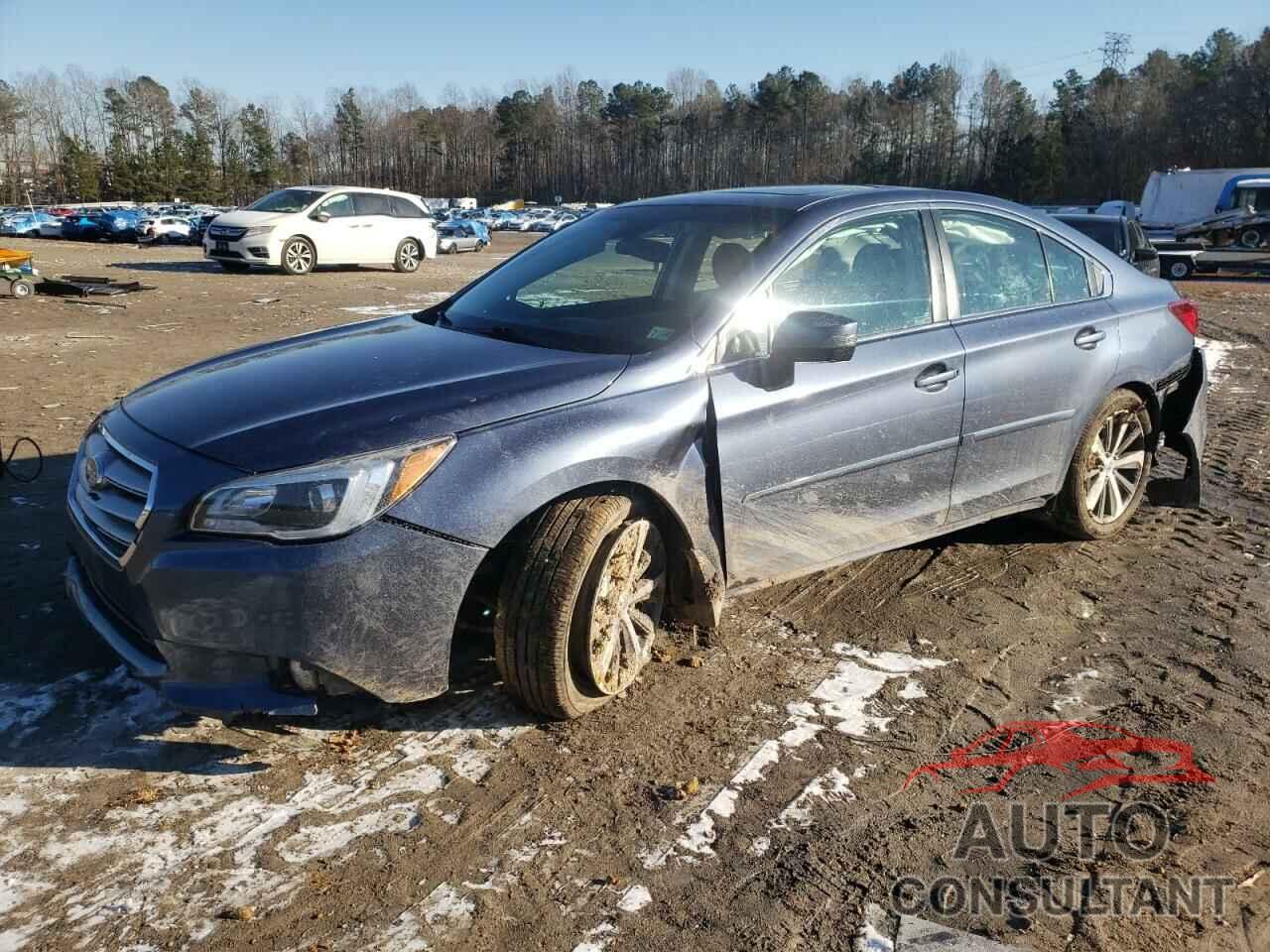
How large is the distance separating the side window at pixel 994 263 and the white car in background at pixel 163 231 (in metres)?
39.1

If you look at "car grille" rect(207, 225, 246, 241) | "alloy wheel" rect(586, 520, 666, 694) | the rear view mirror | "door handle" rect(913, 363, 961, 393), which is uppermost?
the rear view mirror

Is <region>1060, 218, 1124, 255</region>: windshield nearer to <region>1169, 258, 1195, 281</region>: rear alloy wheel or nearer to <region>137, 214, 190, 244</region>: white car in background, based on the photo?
<region>1169, 258, 1195, 281</region>: rear alloy wheel

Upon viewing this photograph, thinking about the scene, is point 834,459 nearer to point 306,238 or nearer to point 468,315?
point 468,315

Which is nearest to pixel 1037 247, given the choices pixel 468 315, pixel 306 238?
pixel 468 315

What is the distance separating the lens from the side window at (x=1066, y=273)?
4.59 meters

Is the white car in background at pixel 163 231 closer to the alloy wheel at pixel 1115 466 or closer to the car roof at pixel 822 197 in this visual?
the car roof at pixel 822 197

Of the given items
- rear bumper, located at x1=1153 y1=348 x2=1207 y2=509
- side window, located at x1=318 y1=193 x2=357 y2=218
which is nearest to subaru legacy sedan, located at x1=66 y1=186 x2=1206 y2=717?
rear bumper, located at x1=1153 y1=348 x2=1207 y2=509

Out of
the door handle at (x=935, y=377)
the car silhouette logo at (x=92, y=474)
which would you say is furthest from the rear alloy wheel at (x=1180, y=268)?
the car silhouette logo at (x=92, y=474)

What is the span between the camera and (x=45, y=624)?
379 cm

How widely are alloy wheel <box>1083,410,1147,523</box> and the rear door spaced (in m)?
0.28

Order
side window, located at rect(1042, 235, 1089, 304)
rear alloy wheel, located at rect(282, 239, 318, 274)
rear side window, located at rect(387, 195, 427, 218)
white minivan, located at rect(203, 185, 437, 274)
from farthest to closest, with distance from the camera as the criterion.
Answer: rear side window, located at rect(387, 195, 427, 218) < rear alloy wheel, located at rect(282, 239, 318, 274) < white minivan, located at rect(203, 185, 437, 274) < side window, located at rect(1042, 235, 1089, 304)

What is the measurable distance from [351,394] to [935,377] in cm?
218

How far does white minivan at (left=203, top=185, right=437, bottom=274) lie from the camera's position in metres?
19.8

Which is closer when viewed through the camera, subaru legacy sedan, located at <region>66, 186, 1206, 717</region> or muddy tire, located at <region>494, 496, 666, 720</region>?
subaru legacy sedan, located at <region>66, 186, 1206, 717</region>
